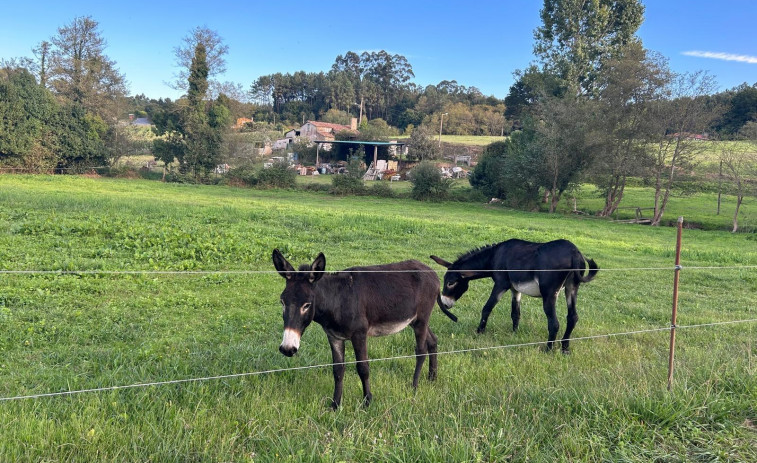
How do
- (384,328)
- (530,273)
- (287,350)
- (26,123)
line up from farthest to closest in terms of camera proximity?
(26,123) < (530,273) < (384,328) < (287,350)

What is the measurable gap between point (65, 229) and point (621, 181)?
118ft

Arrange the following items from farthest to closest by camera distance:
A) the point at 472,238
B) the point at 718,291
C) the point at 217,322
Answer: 1. the point at 472,238
2. the point at 718,291
3. the point at 217,322

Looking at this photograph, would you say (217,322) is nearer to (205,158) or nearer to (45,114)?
(205,158)

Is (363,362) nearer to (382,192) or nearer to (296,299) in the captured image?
(296,299)

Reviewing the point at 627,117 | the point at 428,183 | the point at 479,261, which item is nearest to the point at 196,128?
the point at 428,183

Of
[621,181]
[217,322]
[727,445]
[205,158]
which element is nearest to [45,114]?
[205,158]

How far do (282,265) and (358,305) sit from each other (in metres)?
0.87

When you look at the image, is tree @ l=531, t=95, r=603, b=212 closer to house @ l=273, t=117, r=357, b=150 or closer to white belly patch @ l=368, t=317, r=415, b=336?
white belly patch @ l=368, t=317, r=415, b=336

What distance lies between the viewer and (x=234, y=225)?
16016 mm

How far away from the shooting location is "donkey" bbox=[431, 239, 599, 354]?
22.3ft

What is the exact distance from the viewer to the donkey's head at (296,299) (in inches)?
156

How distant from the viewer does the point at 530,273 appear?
7.05 meters

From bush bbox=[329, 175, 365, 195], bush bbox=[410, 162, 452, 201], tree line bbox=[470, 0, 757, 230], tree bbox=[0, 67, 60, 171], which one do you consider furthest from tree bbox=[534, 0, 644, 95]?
tree bbox=[0, 67, 60, 171]

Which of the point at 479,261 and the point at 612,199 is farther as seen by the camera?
the point at 612,199
